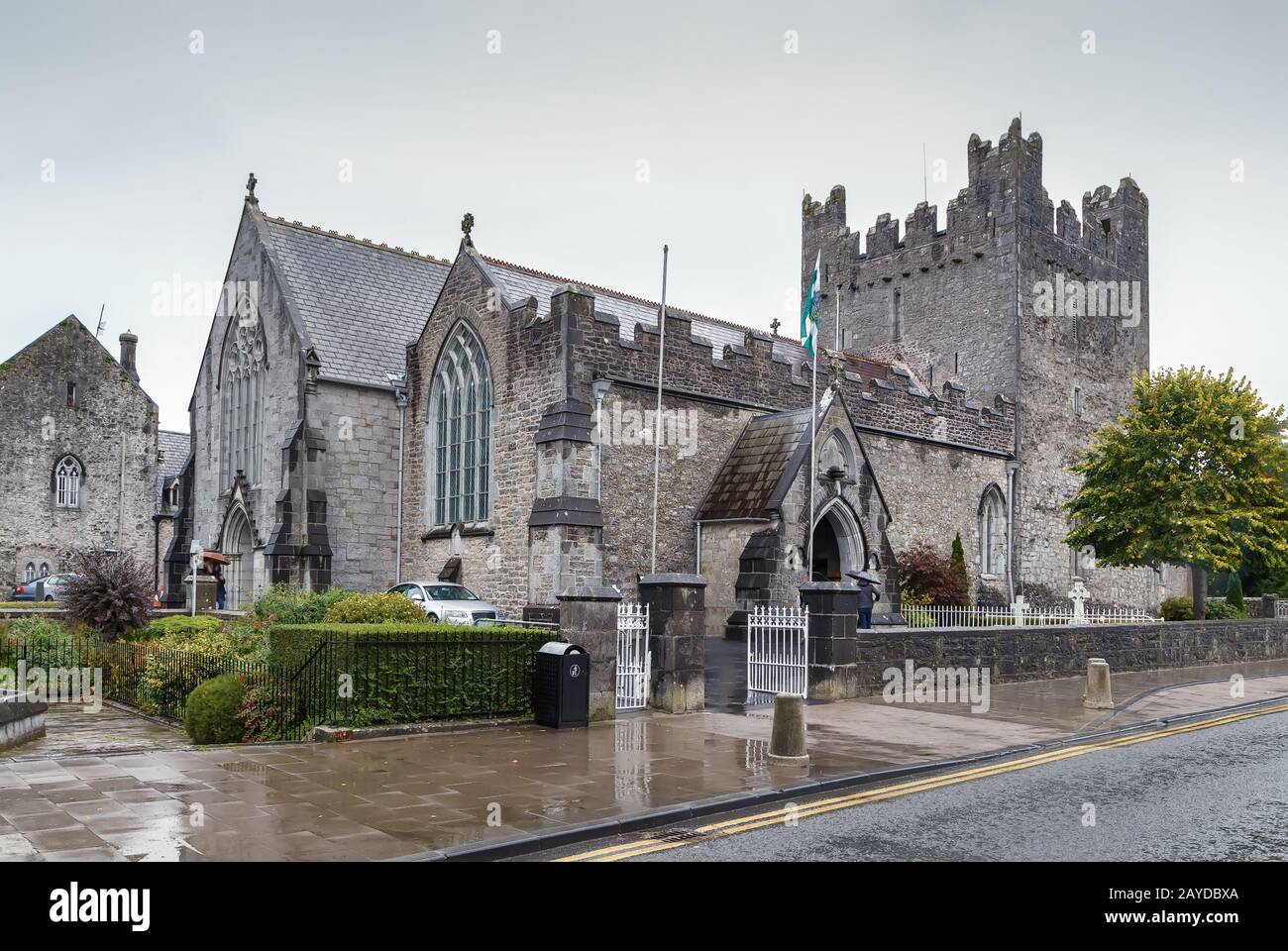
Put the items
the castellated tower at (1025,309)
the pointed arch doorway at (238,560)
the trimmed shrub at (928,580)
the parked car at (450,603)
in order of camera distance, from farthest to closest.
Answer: the castellated tower at (1025,309), the pointed arch doorway at (238,560), the trimmed shrub at (928,580), the parked car at (450,603)

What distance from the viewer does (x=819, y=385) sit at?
28.7 meters

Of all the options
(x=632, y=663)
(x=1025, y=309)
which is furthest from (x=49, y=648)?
(x=1025, y=309)

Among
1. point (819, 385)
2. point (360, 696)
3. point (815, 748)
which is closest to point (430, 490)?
point (819, 385)

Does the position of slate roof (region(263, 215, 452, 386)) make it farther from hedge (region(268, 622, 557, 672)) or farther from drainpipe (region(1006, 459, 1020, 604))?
drainpipe (region(1006, 459, 1020, 604))

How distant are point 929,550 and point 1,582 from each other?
33.4 meters

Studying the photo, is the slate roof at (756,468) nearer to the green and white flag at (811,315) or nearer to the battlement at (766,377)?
the battlement at (766,377)

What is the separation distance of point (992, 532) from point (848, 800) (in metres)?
26.5

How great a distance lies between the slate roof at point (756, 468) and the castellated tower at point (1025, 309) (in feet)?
29.0

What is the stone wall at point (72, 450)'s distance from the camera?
131 feet

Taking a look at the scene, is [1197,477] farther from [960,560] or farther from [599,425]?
[599,425]

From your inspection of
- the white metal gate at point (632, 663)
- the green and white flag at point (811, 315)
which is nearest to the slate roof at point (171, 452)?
the green and white flag at point (811, 315)

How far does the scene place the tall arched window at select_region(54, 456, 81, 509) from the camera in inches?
1620

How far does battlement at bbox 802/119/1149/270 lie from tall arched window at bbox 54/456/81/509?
99.7 ft

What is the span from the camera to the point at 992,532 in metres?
33.8
